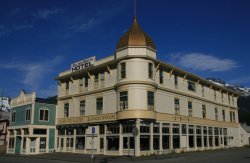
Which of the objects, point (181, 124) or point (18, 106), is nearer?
point (181, 124)

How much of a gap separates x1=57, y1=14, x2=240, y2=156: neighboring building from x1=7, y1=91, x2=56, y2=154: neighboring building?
4.77 ft

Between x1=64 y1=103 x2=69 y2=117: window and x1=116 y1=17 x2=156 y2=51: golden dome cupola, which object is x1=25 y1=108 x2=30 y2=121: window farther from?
x1=116 y1=17 x2=156 y2=51: golden dome cupola

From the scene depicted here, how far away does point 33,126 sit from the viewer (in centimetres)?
4291

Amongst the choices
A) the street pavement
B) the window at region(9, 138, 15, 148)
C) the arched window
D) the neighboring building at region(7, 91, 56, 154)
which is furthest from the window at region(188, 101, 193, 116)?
the window at region(9, 138, 15, 148)

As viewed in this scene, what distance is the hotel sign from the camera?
41175 mm

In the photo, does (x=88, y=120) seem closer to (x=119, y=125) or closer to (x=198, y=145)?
(x=119, y=125)

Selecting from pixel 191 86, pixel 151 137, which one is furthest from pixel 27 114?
pixel 191 86

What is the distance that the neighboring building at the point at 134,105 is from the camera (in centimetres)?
3419

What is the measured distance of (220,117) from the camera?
53.2 m

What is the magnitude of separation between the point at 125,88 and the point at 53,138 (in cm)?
1712

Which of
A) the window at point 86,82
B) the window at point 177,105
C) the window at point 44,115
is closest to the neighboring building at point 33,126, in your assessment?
the window at point 44,115

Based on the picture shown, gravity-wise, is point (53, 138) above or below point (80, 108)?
below

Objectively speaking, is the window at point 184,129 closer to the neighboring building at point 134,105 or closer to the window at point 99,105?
the neighboring building at point 134,105

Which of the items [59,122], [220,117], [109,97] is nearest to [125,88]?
[109,97]
